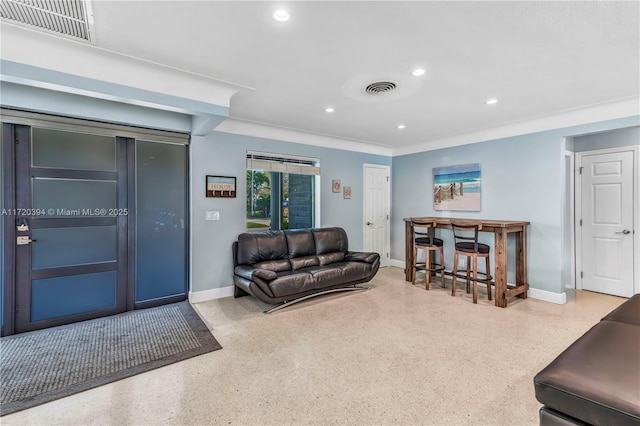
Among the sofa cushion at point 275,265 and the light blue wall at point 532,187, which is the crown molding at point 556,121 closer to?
the light blue wall at point 532,187

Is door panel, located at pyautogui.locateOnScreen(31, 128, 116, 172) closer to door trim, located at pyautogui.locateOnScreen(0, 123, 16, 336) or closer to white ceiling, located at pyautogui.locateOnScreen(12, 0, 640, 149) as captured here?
door trim, located at pyautogui.locateOnScreen(0, 123, 16, 336)

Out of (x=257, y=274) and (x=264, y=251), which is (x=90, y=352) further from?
→ (x=264, y=251)

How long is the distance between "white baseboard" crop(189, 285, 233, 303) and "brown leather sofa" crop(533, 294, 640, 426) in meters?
3.68

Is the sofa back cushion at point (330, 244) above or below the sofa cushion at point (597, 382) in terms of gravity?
above

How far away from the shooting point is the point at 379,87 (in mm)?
2975

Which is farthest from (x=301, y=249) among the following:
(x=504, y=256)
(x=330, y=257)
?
(x=504, y=256)

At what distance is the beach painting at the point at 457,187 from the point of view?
189 inches

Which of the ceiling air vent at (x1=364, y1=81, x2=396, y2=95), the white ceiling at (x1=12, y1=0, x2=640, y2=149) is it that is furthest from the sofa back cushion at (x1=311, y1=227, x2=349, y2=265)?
the ceiling air vent at (x1=364, y1=81, x2=396, y2=95)

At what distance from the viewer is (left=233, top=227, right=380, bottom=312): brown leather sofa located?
3.50 m

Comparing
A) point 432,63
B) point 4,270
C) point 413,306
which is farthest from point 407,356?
point 4,270

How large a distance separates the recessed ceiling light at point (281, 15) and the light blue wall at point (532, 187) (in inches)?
154

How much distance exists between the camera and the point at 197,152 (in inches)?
154

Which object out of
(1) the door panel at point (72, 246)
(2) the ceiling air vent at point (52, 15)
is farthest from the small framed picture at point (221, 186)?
(2) the ceiling air vent at point (52, 15)

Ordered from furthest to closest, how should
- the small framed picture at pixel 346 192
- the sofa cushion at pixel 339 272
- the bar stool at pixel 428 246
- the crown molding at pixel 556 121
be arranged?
the small framed picture at pixel 346 192 → the bar stool at pixel 428 246 → the sofa cushion at pixel 339 272 → the crown molding at pixel 556 121
